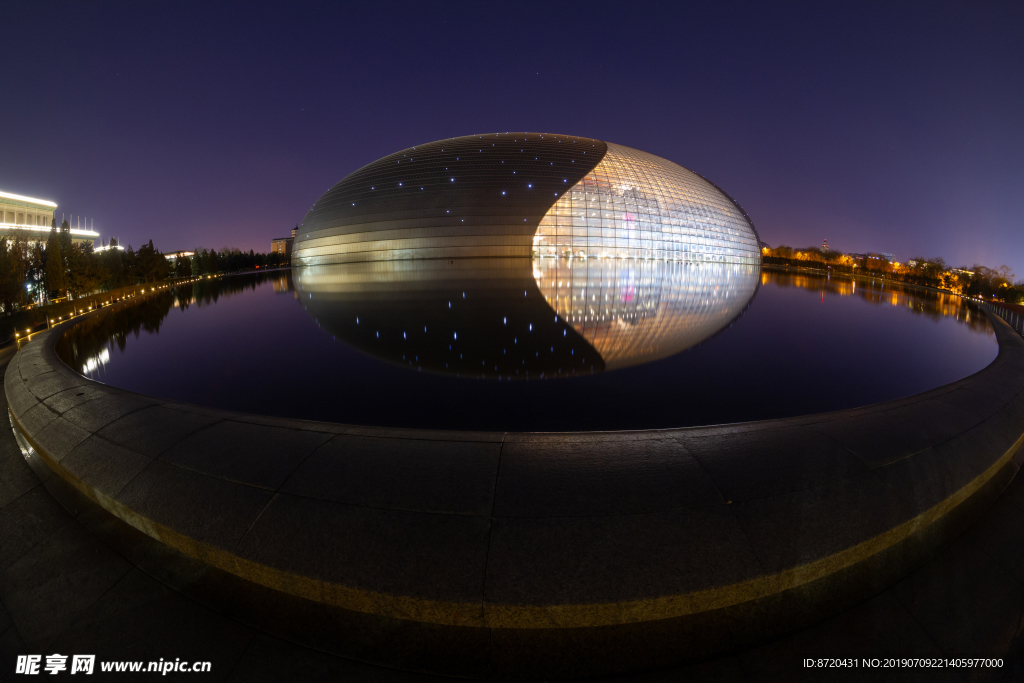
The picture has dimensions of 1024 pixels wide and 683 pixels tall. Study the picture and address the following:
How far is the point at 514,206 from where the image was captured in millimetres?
44281

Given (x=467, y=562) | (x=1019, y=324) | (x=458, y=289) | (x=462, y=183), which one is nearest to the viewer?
(x=467, y=562)

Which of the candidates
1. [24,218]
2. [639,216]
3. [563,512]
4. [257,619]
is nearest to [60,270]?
[257,619]

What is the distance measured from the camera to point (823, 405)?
5430 millimetres

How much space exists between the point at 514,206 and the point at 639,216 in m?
14.3

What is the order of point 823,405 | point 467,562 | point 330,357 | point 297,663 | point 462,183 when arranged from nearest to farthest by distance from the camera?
point 297,663, point 467,562, point 823,405, point 330,357, point 462,183

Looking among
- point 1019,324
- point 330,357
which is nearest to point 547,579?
point 330,357

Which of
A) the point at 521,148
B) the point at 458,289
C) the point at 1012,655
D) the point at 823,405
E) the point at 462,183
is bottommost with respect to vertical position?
the point at 1012,655

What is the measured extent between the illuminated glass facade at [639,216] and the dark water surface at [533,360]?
32.6 meters

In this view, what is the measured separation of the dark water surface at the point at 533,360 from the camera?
534 centimetres

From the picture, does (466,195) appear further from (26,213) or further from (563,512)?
(26,213)

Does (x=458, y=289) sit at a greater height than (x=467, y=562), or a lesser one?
greater

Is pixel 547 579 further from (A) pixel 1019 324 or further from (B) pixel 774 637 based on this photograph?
(A) pixel 1019 324

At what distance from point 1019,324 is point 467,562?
16.9m

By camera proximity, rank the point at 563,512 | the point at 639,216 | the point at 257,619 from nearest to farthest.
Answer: the point at 257,619
the point at 563,512
the point at 639,216
